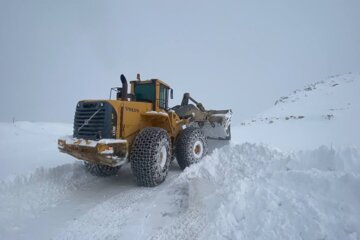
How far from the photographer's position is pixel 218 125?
10.2 metres

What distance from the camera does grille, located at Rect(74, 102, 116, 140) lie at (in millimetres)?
6137

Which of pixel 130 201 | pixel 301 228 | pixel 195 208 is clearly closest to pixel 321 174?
pixel 301 228

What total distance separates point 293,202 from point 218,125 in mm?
6480

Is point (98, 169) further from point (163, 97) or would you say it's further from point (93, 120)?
point (163, 97)

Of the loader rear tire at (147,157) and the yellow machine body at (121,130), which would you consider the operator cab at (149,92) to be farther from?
the loader rear tire at (147,157)

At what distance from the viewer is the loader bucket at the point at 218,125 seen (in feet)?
33.2

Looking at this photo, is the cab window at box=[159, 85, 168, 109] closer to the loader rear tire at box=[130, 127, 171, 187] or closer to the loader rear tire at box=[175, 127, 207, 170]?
the loader rear tire at box=[175, 127, 207, 170]

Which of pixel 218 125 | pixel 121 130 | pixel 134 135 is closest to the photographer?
pixel 121 130

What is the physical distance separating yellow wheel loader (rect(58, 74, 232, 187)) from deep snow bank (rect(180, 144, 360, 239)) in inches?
52.0

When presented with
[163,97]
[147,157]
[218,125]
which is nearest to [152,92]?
[163,97]

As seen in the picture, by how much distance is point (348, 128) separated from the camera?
18.1 metres

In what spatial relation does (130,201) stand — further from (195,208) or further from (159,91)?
(159,91)

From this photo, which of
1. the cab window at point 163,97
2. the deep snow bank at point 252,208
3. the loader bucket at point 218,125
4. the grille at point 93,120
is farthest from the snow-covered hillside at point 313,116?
the grille at point 93,120

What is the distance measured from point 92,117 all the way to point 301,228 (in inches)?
186
